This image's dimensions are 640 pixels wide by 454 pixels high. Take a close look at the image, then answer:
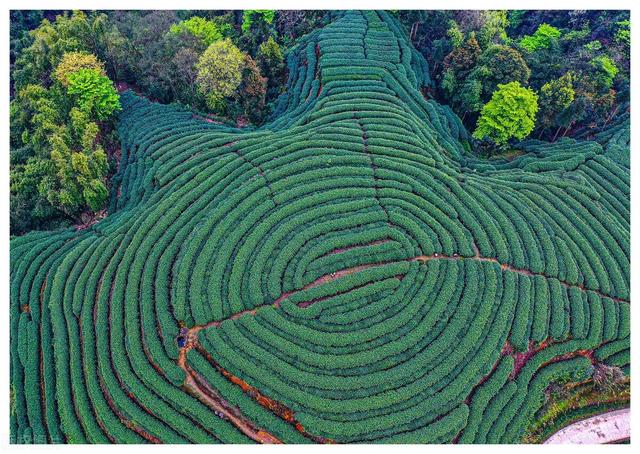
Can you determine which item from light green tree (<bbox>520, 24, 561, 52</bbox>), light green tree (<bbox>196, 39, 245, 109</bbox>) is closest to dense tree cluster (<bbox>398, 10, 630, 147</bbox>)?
light green tree (<bbox>520, 24, 561, 52</bbox>)

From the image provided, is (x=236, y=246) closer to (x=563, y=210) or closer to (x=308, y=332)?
(x=308, y=332)

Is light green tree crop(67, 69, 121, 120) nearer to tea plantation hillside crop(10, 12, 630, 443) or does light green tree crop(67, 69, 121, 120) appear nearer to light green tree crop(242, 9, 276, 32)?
tea plantation hillside crop(10, 12, 630, 443)

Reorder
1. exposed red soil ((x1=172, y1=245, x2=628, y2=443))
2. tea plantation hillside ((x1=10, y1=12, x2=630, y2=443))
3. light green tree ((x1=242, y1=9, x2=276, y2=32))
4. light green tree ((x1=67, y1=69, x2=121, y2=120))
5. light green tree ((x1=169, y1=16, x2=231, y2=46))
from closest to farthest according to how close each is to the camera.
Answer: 1. exposed red soil ((x1=172, y1=245, x2=628, y2=443))
2. tea plantation hillside ((x1=10, y1=12, x2=630, y2=443))
3. light green tree ((x1=67, y1=69, x2=121, y2=120))
4. light green tree ((x1=169, y1=16, x2=231, y2=46))
5. light green tree ((x1=242, y1=9, x2=276, y2=32))

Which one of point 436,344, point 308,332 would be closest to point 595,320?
point 436,344

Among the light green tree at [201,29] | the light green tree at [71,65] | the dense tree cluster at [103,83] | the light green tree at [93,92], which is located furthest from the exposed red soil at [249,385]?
the light green tree at [201,29]

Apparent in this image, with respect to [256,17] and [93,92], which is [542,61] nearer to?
[256,17]

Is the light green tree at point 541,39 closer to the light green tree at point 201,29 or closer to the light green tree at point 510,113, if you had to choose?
the light green tree at point 510,113

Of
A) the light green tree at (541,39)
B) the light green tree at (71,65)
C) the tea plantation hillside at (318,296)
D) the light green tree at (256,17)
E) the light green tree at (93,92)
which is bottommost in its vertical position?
the tea plantation hillside at (318,296)

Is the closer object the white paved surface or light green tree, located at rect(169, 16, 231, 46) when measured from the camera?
the white paved surface
